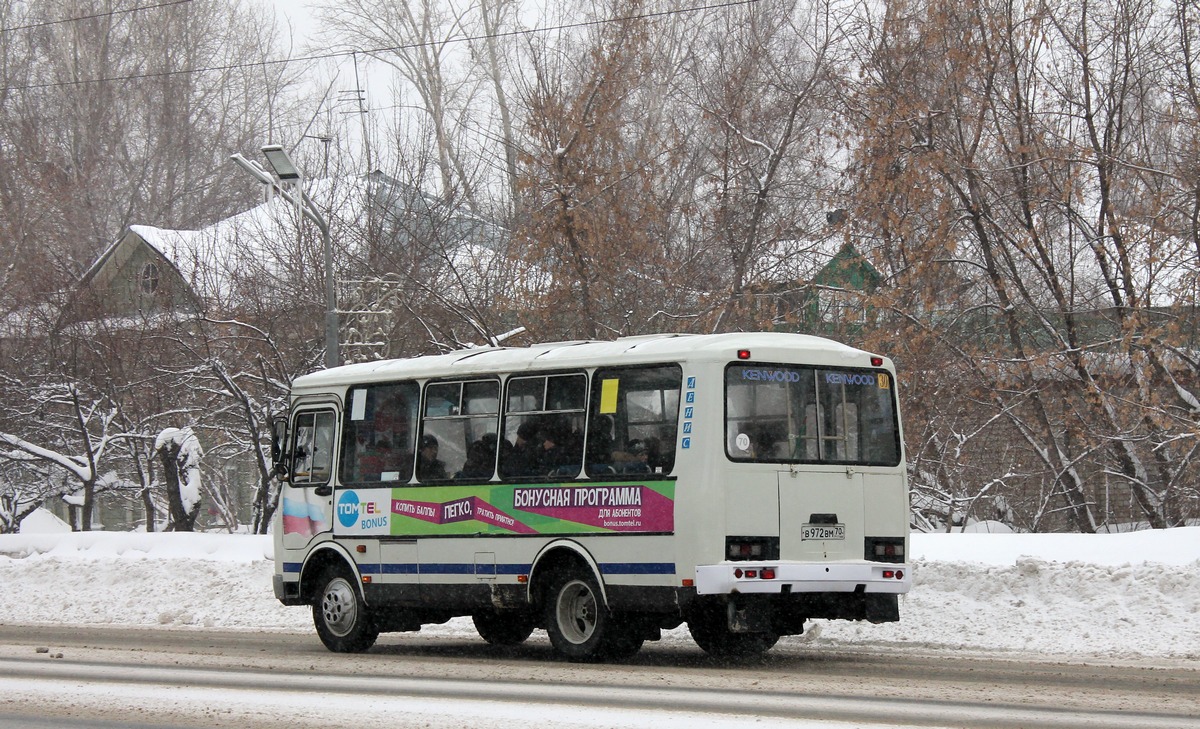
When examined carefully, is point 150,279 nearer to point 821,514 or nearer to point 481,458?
point 481,458

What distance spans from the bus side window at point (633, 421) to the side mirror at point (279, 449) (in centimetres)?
456

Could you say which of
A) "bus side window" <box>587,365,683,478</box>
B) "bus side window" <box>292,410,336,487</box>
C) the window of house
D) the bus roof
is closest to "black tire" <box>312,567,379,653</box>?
"bus side window" <box>292,410,336,487</box>

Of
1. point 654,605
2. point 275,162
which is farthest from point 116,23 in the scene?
point 654,605

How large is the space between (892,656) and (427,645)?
209 inches

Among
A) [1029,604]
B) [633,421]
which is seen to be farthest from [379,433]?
[1029,604]

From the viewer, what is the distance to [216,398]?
109ft

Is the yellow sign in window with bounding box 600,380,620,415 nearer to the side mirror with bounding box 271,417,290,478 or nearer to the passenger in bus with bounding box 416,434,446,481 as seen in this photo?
the passenger in bus with bounding box 416,434,446,481

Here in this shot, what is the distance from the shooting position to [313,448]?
1595 cm

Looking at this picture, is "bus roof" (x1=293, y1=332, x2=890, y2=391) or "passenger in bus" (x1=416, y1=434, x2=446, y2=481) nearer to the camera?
"bus roof" (x1=293, y1=332, x2=890, y2=391)

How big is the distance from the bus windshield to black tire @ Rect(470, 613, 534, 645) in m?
3.85

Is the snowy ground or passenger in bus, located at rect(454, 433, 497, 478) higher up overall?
passenger in bus, located at rect(454, 433, 497, 478)

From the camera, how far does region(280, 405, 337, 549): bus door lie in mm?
15664

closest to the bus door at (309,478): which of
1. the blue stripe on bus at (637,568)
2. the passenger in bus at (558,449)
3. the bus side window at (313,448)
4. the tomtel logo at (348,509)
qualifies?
the bus side window at (313,448)

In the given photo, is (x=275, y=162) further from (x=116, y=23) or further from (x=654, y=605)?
(x=116, y=23)
